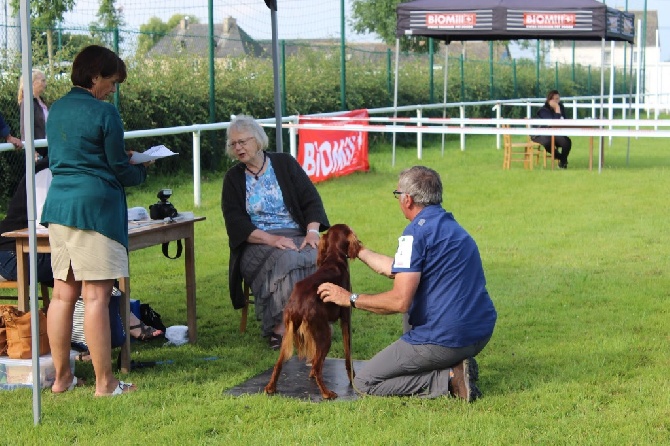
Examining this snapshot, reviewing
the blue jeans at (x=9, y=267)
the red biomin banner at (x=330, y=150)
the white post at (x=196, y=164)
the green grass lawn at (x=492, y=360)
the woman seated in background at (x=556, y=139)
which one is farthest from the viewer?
the woman seated in background at (x=556, y=139)

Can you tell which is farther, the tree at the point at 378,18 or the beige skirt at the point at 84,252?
the tree at the point at 378,18

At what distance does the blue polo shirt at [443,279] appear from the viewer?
5.11m

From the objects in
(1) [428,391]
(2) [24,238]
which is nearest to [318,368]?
(1) [428,391]

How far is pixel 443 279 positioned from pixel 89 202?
5.79 ft

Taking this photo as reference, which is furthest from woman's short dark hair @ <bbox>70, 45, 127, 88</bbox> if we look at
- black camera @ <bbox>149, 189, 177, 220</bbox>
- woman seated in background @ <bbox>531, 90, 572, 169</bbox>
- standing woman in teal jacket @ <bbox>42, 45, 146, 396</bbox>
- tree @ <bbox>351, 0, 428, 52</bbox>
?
tree @ <bbox>351, 0, 428, 52</bbox>

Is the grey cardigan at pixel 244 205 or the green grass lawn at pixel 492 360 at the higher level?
the grey cardigan at pixel 244 205

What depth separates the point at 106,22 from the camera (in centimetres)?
1500

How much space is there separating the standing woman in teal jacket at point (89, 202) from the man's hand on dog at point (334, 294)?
1035 millimetres

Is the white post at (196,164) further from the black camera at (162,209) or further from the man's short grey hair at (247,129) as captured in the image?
the black camera at (162,209)

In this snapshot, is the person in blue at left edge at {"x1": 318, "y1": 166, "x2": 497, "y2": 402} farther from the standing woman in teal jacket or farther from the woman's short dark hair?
the woman's short dark hair

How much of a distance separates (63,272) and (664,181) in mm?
11557

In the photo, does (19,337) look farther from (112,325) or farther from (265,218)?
(265,218)

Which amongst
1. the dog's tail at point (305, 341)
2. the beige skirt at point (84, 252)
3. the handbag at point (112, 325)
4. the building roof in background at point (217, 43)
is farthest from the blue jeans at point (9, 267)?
the building roof in background at point (217, 43)

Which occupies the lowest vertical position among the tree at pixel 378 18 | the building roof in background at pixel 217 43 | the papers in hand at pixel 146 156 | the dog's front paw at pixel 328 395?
the dog's front paw at pixel 328 395
